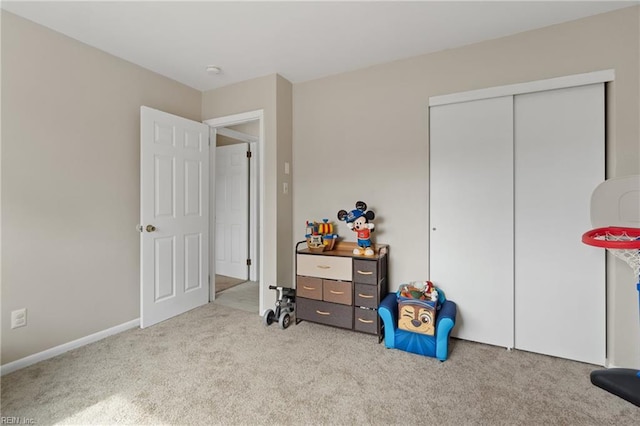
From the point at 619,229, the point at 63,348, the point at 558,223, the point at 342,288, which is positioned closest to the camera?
the point at 619,229

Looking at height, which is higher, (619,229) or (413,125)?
(413,125)

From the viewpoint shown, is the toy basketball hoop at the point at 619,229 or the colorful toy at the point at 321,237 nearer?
the toy basketball hoop at the point at 619,229

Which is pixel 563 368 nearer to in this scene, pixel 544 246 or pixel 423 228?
pixel 544 246

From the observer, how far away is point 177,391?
70.7 inches

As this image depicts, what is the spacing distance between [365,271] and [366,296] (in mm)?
215

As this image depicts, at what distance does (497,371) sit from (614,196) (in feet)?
4.50

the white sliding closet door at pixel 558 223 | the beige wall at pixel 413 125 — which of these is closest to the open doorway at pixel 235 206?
the beige wall at pixel 413 125

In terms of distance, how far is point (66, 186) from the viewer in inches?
91.0

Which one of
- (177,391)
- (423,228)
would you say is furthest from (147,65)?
(423,228)

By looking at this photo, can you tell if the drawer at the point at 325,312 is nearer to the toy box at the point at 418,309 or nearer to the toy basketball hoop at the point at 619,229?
the toy box at the point at 418,309

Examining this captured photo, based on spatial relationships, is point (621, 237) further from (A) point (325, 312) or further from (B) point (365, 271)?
(A) point (325, 312)

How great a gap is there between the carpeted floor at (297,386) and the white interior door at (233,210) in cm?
198

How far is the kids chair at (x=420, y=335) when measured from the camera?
2.14 meters

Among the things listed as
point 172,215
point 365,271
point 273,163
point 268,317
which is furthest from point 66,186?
point 365,271
